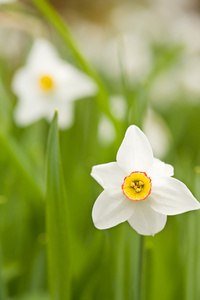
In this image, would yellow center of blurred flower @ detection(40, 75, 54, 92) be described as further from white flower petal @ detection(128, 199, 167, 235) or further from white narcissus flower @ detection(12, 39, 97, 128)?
white flower petal @ detection(128, 199, 167, 235)

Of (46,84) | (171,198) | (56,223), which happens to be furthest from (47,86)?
(171,198)

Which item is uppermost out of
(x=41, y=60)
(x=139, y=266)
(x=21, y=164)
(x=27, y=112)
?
(x=41, y=60)

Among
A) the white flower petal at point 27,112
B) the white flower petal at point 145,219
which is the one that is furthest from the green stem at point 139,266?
the white flower petal at point 27,112

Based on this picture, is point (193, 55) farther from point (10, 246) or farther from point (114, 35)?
point (10, 246)

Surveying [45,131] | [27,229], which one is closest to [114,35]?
[45,131]

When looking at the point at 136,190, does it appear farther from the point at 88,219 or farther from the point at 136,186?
the point at 88,219

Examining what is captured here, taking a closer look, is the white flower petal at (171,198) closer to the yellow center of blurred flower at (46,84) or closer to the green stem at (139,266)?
the green stem at (139,266)

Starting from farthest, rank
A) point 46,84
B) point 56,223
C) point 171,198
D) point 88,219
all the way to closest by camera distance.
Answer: point 46,84, point 88,219, point 56,223, point 171,198

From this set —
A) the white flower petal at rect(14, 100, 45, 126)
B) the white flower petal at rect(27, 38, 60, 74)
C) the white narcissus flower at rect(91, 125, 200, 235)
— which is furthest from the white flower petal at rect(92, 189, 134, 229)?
the white flower petal at rect(27, 38, 60, 74)
